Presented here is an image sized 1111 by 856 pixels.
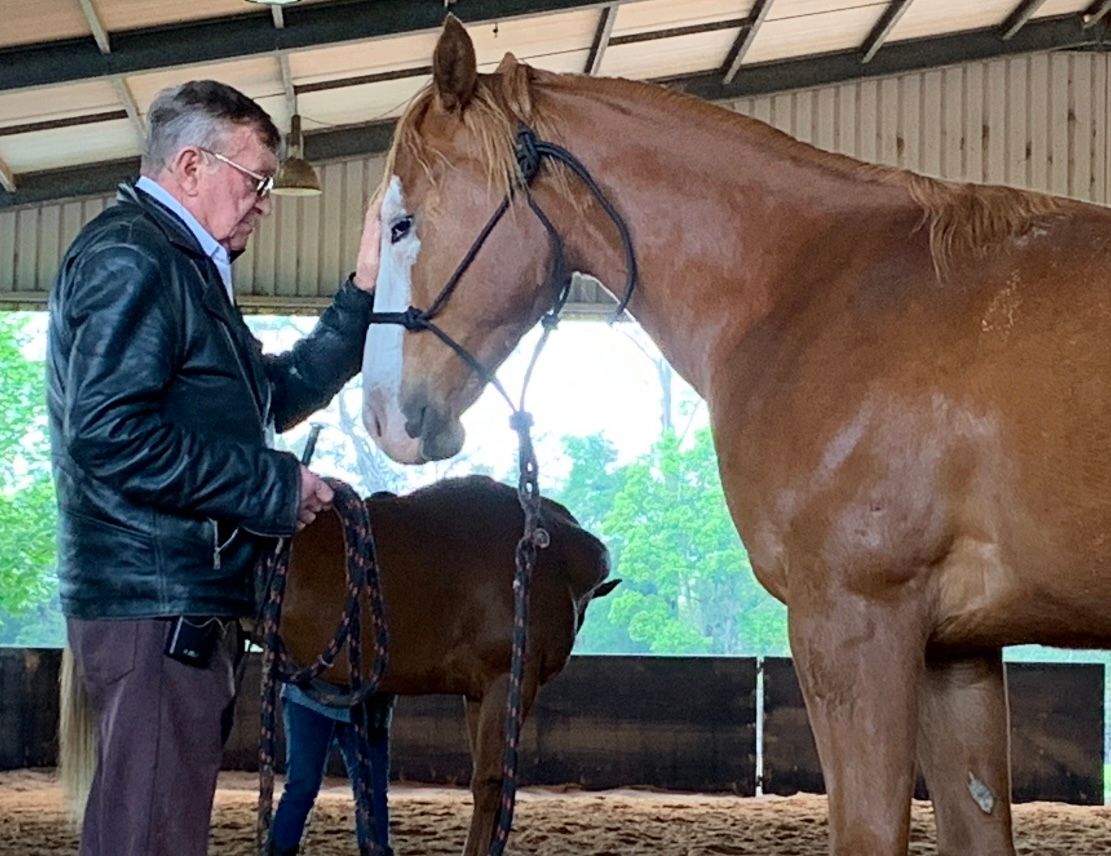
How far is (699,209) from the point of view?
246cm

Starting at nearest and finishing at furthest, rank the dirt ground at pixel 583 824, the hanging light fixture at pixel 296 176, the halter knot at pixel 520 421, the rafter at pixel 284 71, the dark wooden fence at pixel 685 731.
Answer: the halter knot at pixel 520 421 < the dirt ground at pixel 583 824 < the dark wooden fence at pixel 685 731 < the rafter at pixel 284 71 < the hanging light fixture at pixel 296 176

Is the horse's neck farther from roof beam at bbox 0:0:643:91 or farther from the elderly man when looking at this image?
roof beam at bbox 0:0:643:91

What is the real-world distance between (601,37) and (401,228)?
6742 mm

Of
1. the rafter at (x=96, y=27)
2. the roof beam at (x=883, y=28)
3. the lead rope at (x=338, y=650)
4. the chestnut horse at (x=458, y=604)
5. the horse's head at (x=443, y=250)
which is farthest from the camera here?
the roof beam at (x=883, y=28)

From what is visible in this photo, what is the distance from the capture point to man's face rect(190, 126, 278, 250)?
2158 millimetres

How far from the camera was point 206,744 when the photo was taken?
2.04m

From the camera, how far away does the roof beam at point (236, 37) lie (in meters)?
7.37

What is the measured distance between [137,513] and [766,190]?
1143 millimetres

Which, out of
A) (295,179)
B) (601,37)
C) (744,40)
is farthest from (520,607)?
(744,40)

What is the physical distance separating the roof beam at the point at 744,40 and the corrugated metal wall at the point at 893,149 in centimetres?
30

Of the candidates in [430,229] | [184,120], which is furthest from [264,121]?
[430,229]

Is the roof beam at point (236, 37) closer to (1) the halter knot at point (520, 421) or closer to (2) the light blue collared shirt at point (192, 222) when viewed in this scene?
(1) the halter knot at point (520, 421)

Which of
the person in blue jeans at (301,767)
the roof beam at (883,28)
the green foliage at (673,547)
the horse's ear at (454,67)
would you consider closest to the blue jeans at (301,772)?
the person in blue jeans at (301,767)

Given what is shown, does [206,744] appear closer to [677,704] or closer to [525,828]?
[525,828]
